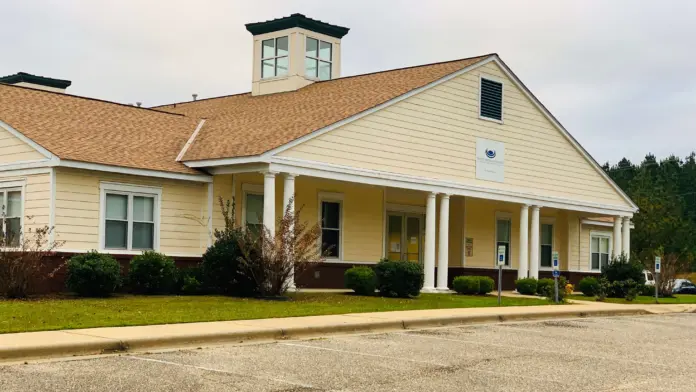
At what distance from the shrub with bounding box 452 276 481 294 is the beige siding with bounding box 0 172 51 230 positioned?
12779mm

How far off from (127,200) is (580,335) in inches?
477

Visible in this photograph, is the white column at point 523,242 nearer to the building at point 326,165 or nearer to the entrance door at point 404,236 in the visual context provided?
the building at point 326,165

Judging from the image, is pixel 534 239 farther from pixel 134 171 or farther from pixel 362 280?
pixel 134 171

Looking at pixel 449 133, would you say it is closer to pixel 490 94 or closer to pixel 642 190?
pixel 490 94

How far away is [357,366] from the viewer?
12094 millimetres

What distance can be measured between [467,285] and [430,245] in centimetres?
204

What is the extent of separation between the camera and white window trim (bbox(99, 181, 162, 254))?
23.8 m

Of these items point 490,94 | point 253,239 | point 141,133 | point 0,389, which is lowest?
point 0,389

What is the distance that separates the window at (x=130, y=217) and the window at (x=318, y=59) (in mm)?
10516

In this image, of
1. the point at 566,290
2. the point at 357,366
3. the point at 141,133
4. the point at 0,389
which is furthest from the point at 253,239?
the point at 0,389

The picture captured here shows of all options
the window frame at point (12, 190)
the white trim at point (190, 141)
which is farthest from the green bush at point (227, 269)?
the window frame at point (12, 190)

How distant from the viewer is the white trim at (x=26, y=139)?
74.7 feet

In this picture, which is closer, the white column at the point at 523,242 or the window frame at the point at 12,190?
the window frame at the point at 12,190

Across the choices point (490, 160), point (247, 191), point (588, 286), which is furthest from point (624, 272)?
point (247, 191)
